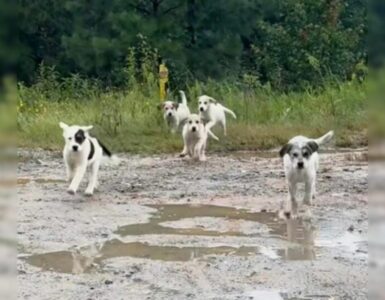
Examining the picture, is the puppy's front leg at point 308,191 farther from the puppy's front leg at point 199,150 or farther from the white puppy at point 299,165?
the puppy's front leg at point 199,150

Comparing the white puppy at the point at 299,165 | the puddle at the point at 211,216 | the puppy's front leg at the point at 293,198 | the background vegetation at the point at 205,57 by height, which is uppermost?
the background vegetation at the point at 205,57

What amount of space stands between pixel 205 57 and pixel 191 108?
8166 millimetres

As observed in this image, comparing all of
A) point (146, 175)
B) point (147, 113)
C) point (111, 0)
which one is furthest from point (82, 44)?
point (146, 175)

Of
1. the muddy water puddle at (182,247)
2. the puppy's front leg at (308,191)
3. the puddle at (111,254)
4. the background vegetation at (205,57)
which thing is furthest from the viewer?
the background vegetation at (205,57)

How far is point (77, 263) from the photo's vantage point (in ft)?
21.9

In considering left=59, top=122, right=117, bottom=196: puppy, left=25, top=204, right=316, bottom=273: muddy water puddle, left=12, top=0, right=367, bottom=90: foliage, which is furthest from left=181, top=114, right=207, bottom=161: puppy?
left=12, top=0, right=367, bottom=90: foliage

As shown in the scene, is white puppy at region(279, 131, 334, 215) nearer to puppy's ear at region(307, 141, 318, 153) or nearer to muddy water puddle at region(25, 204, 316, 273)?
puppy's ear at region(307, 141, 318, 153)

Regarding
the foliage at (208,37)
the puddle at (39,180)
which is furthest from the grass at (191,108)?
the foliage at (208,37)

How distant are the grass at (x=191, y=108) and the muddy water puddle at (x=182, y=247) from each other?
20.7ft

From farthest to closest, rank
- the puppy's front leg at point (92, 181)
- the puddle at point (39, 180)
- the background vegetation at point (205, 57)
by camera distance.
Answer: the background vegetation at point (205, 57) → the puddle at point (39, 180) → the puppy's front leg at point (92, 181)

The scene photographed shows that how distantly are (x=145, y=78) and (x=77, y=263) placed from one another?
587 inches

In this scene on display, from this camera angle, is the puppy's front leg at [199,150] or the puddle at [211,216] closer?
the puddle at [211,216]

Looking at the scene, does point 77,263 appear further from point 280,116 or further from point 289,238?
point 280,116

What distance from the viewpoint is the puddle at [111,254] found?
260 inches
